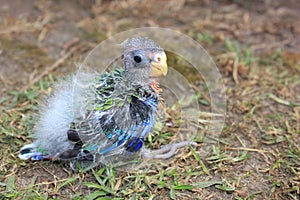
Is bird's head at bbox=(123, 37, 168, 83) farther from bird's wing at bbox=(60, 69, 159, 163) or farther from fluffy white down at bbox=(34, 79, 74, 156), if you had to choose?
fluffy white down at bbox=(34, 79, 74, 156)

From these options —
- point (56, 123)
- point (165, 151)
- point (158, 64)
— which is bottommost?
point (165, 151)

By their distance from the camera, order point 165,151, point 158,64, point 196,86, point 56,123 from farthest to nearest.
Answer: point 196,86
point 165,151
point 56,123
point 158,64

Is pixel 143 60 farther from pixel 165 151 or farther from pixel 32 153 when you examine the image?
pixel 32 153

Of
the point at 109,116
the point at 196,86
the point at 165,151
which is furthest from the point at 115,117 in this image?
the point at 196,86

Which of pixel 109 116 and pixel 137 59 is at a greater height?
pixel 137 59

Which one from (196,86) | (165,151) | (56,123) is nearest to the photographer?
(56,123)

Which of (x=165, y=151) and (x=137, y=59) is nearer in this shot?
(x=137, y=59)

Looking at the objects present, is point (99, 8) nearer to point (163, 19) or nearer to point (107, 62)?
point (163, 19)

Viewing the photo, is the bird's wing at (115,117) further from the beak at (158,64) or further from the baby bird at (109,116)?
the beak at (158,64)
